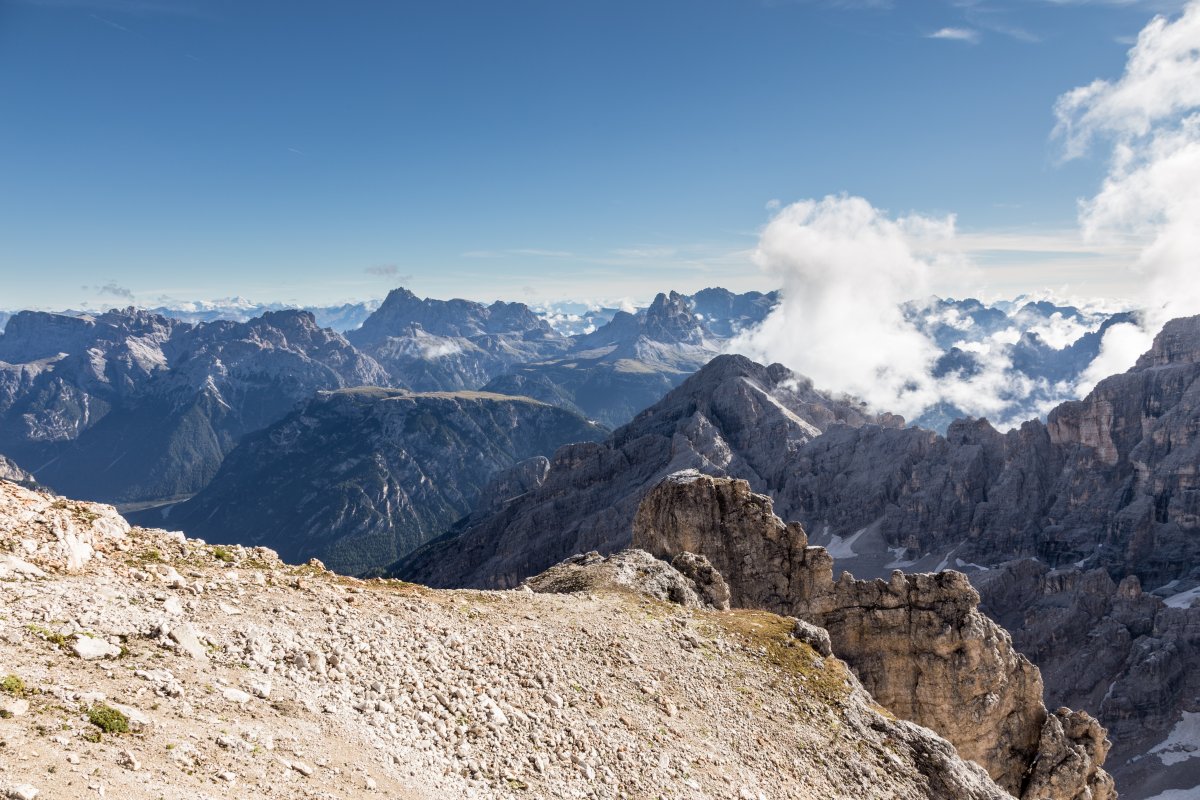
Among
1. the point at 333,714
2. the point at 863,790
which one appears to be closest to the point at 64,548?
the point at 333,714

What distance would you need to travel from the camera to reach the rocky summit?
1778 cm

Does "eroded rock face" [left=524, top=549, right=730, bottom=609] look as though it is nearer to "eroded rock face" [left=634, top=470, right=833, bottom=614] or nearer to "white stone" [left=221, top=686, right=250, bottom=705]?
"eroded rock face" [left=634, top=470, right=833, bottom=614]

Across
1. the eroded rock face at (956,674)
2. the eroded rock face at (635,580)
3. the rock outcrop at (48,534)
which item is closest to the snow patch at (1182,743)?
the eroded rock face at (956,674)

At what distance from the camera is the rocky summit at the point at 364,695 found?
1778 centimetres

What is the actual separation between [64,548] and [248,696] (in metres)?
9.05

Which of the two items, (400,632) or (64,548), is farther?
(400,632)

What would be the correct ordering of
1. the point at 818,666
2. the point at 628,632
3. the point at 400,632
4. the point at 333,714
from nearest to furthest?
the point at 333,714 → the point at 400,632 → the point at 628,632 → the point at 818,666

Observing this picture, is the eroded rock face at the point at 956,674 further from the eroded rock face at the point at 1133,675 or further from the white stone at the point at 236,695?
the eroded rock face at the point at 1133,675

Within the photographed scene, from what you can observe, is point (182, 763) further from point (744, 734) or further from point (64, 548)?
point (744, 734)

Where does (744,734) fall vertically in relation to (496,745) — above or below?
below

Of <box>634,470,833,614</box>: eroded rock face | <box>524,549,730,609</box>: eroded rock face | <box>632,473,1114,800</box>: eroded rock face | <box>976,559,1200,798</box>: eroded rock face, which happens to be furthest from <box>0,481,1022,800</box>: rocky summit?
<box>976,559,1200,798</box>: eroded rock face

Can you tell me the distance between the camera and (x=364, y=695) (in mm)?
24125

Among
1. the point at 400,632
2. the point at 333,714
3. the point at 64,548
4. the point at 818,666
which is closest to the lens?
the point at 333,714

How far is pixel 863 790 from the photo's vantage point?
120 ft
